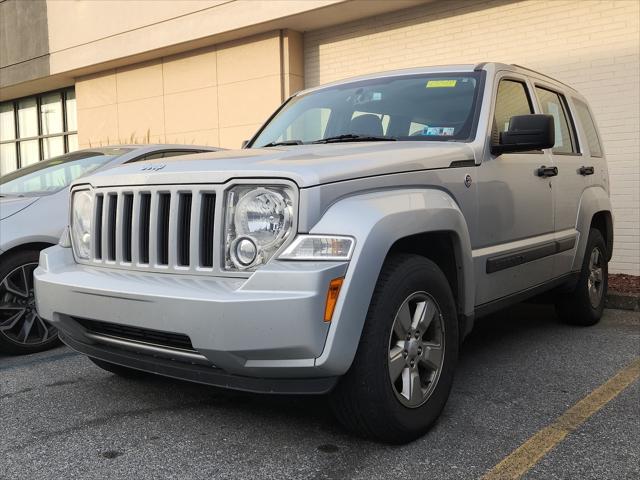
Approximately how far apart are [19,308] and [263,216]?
2.70 metres

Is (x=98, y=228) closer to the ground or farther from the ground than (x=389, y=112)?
closer to the ground

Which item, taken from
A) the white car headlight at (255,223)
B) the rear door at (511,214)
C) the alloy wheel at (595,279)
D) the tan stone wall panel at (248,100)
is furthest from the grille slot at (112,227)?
the tan stone wall panel at (248,100)

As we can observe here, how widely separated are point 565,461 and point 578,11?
22.7 ft

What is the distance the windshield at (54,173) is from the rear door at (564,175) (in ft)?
11.0

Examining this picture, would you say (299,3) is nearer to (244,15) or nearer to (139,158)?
(244,15)

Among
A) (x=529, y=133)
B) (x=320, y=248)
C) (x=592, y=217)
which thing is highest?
(x=529, y=133)

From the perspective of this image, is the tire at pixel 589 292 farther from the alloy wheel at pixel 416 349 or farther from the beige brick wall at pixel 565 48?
the beige brick wall at pixel 565 48

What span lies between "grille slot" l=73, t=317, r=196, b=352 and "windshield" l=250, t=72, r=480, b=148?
1.63 meters

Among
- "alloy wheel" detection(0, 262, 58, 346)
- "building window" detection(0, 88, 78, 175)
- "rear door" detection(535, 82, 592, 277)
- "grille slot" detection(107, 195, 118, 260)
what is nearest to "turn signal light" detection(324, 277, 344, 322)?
"grille slot" detection(107, 195, 118, 260)

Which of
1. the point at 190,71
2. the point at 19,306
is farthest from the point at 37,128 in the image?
the point at 19,306

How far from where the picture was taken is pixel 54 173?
5.17m

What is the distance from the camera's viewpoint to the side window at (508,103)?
3.91 m

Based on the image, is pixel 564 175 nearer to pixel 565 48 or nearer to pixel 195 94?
pixel 565 48

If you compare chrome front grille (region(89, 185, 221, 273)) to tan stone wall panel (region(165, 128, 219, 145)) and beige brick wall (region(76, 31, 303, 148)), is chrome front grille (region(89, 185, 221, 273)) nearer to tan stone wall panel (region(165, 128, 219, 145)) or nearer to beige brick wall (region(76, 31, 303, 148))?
beige brick wall (region(76, 31, 303, 148))
